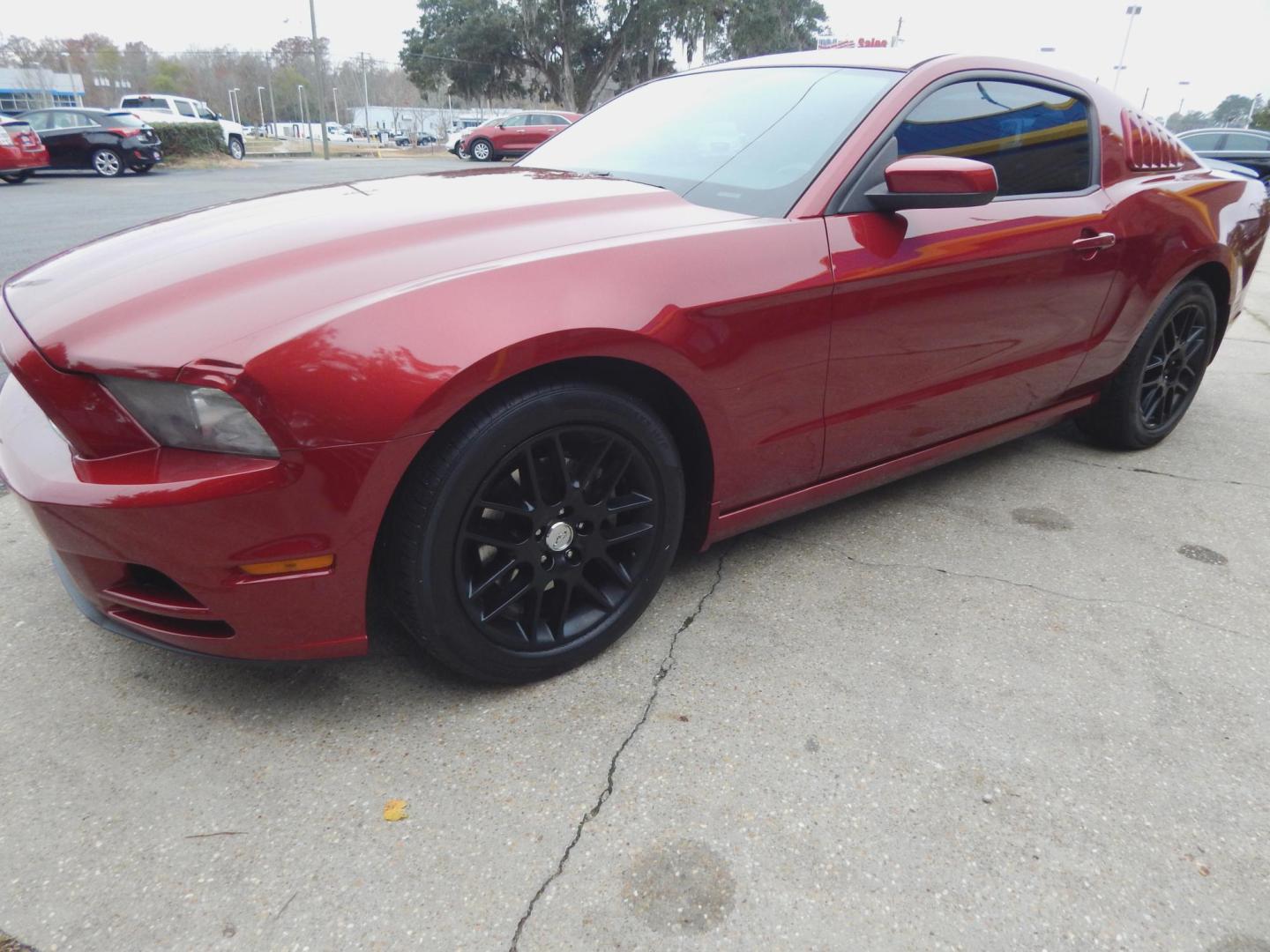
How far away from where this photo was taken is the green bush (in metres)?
20.9

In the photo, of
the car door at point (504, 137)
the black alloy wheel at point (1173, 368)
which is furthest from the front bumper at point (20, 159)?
the black alloy wheel at point (1173, 368)

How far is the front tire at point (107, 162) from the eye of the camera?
653 inches

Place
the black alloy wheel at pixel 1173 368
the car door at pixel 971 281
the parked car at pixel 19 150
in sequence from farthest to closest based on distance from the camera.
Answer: the parked car at pixel 19 150 → the black alloy wheel at pixel 1173 368 → the car door at pixel 971 281

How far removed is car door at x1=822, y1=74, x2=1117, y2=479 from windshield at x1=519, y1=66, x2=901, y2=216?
17 cm

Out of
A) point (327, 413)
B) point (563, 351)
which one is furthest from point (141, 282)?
point (563, 351)

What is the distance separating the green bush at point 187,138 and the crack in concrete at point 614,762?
75.5 ft

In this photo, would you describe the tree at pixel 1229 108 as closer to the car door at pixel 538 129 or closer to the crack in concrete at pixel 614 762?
the car door at pixel 538 129

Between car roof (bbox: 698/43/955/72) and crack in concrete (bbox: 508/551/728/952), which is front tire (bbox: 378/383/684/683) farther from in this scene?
car roof (bbox: 698/43/955/72)

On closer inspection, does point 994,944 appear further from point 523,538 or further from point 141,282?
point 141,282

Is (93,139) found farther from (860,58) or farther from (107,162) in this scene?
(860,58)

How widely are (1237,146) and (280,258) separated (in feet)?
52.7

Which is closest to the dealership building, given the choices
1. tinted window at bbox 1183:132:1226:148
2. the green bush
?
the green bush

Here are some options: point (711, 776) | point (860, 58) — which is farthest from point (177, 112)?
point (711, 776)

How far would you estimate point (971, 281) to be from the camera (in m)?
2.48
